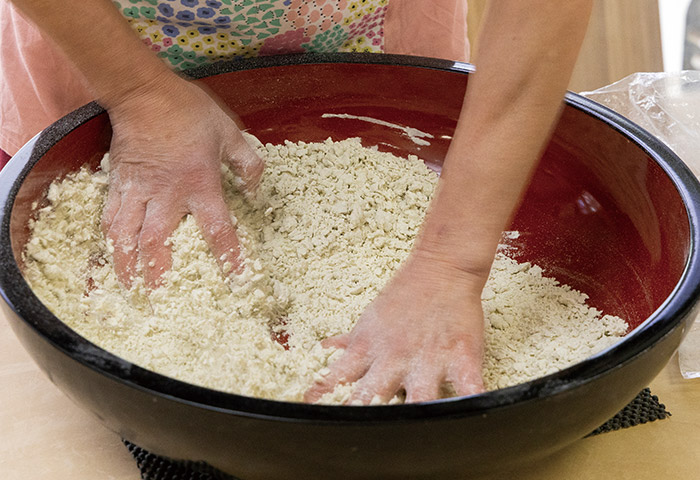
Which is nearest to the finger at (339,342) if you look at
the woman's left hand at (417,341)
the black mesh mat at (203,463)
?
the woman's left hand at (417,341)

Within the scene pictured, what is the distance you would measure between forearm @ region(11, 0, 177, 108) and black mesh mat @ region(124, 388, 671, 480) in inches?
13.7

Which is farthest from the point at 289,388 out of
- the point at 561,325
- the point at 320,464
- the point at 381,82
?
the point at 381,82

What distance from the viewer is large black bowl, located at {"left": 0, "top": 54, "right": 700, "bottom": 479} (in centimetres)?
41

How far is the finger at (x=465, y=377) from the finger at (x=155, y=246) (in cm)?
30

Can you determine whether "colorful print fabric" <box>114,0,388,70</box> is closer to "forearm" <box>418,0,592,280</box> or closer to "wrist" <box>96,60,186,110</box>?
"wrist" <box>96,60,186,110</box>

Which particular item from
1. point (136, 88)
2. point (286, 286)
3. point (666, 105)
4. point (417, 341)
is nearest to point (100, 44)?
point (136, 88)

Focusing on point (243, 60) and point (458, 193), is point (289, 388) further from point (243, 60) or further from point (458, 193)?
point (243, 60)

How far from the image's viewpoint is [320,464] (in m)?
0.43

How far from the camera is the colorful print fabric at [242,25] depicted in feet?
2.59

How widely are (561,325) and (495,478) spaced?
17 cm

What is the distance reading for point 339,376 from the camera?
0.55 meters

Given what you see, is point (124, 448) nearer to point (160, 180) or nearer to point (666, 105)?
point (160, 180)

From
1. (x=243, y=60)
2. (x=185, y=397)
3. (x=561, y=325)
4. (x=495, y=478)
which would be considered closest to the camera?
(x=185, y=397)

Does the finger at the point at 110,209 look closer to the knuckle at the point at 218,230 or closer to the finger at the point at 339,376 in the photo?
the knuckle at the point at 218,230
